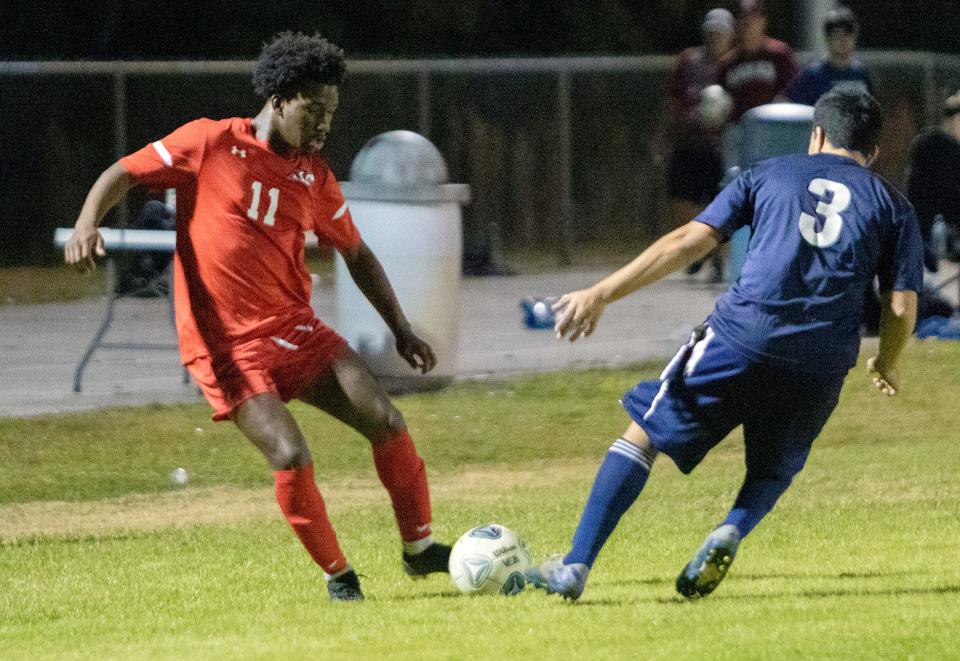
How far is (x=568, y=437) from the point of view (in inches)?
465

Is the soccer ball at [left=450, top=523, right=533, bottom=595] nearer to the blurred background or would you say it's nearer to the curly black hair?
the curly black hair

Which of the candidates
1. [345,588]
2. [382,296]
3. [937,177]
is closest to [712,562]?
[345,588]

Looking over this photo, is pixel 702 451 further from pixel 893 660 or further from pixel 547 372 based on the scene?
pixel 547 372

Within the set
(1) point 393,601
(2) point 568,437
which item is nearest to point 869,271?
(1) point 393,601

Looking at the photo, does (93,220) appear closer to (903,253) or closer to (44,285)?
(903,253)

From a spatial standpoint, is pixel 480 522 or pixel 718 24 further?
pixel 718 24

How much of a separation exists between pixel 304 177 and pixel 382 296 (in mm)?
643

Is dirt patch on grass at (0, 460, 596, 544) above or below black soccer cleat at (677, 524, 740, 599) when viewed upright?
below

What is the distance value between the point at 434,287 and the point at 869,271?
6443 millimetres

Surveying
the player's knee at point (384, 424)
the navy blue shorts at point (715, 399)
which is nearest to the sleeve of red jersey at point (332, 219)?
the player's knee at point (384, 424)

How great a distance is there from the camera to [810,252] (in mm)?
6480

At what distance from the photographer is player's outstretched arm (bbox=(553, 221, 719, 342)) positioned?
6.10 meters

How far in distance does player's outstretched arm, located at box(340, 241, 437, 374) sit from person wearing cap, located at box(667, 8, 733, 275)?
31.0ft

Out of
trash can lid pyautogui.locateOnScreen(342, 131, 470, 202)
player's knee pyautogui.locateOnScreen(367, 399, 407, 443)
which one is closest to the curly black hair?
player's knee pyautogui.locateOnScreen(367, 399, 407, 443)
